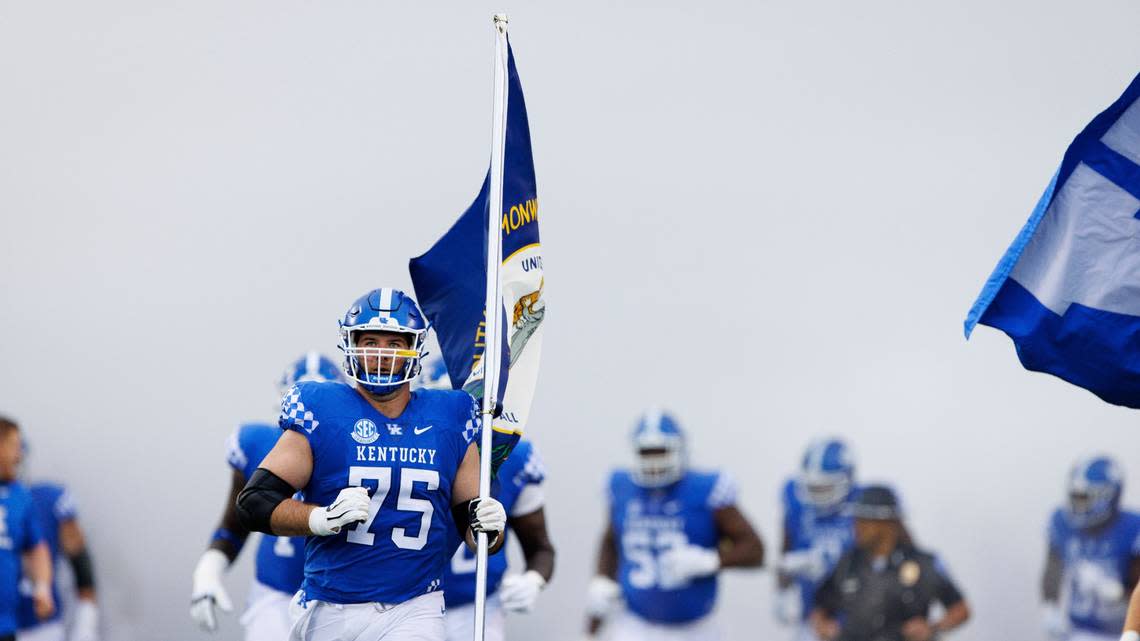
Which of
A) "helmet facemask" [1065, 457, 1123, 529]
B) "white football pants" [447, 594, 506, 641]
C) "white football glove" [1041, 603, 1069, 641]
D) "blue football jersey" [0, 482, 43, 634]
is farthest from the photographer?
"white football glove" [1041, 603, 1069, 641]

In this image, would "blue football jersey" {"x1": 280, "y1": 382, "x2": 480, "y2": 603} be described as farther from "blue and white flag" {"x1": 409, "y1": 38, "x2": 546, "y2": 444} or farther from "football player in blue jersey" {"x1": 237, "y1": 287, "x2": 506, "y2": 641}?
"blue and white flag" {"x1": 409, "y1": 38, "x2": 546, "y2": 444}

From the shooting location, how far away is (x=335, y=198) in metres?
9.20

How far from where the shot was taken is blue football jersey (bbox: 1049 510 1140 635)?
29.0 feet

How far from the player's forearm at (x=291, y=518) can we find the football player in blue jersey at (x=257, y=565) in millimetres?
1507

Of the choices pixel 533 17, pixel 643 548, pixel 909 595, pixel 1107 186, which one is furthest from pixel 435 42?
pixel 1107 186

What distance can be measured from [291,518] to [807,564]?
4974 millimetres

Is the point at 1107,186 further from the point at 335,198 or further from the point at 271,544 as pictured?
the point at 335,198

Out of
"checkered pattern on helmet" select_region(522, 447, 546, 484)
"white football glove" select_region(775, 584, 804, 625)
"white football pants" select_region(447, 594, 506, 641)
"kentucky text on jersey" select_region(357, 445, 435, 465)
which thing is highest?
"kentucky text on jersey" select_region(357, 445, 435, 465)

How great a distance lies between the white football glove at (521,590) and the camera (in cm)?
544

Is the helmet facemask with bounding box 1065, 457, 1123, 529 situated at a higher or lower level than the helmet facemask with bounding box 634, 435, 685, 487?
lower

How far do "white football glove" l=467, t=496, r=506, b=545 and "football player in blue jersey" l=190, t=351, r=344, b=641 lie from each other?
5.05ft

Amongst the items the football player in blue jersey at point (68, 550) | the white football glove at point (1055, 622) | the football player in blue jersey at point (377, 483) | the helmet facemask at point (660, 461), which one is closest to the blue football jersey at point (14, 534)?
the football player in blue jersey at point (68, 550)

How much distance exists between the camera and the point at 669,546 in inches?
303

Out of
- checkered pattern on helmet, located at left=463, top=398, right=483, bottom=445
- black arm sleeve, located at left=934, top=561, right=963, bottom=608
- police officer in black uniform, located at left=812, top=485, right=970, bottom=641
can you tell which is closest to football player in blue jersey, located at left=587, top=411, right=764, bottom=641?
police officer in black uniform, located at left=812, top=485, right=970, bottom=641
